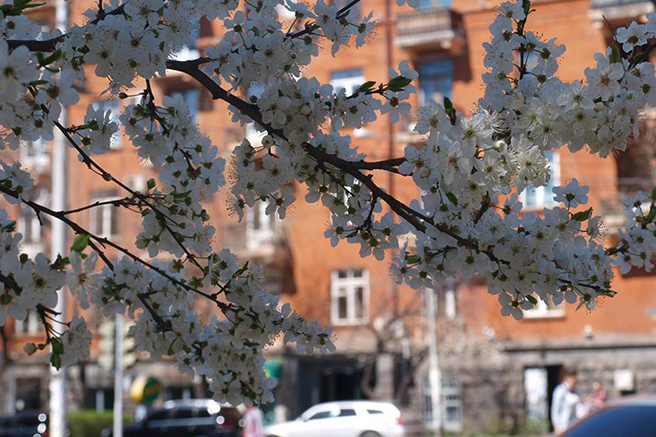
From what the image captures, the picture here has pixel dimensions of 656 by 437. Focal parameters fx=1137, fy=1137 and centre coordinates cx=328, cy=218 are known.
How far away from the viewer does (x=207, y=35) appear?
3303cm

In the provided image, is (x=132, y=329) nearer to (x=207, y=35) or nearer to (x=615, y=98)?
(x=615, y=98)

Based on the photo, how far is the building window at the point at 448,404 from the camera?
33.0 metres

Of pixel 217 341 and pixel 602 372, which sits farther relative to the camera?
pixel 602 372

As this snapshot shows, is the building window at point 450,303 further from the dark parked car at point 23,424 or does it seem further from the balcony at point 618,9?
the dark parked car at point 23,424

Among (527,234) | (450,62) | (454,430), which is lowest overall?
(454,430)

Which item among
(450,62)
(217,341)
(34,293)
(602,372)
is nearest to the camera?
(34,293)

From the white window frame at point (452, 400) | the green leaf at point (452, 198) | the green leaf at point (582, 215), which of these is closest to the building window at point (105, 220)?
the white window frame at point (452, 400)

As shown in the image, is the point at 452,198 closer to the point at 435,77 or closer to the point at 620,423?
the point at 620,423

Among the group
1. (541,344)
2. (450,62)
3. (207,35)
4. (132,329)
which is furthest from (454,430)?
(132,329)

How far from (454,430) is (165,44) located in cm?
2954

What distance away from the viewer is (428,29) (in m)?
33.5

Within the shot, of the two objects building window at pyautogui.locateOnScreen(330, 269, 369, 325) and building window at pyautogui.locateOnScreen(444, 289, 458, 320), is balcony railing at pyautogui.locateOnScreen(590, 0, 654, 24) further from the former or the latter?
building window at pyautogui.locateOnScreen(330, 269, 369, 325)

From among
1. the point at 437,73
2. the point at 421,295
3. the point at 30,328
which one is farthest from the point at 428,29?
the point at 30,328

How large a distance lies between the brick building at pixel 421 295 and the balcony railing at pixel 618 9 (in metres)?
0.05
